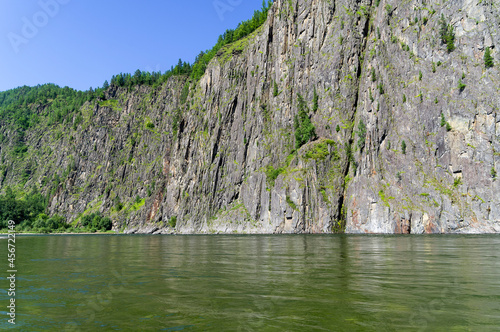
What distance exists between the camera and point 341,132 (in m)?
123

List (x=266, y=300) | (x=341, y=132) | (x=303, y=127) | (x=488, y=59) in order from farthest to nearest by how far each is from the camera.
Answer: (x=303, y=127), (x=341, y=132), (x=488, y=59), (x=266, y=300)

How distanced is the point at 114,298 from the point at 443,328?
1189cm

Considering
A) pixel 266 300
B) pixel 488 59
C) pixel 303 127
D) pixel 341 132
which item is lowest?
pixel 266 300

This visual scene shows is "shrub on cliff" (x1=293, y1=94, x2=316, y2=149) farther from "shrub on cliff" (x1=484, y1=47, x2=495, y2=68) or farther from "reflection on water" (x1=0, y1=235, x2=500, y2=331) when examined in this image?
"reflection on water" (x1=0, y1=235, x2=500, y2=331)

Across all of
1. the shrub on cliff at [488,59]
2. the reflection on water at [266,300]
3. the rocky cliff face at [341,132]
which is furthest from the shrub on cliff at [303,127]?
the reflection on water at [266,300]

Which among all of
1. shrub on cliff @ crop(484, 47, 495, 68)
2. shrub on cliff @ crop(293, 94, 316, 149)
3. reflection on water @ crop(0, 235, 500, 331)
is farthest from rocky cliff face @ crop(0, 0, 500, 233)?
reflection on water @ crop(0, 235, 500, 331)

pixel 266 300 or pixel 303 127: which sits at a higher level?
pixel 303 127

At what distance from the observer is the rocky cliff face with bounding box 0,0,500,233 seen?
95.0m

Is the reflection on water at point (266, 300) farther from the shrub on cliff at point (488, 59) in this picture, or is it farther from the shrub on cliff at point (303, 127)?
the shrub on cliff at point (303, 127)

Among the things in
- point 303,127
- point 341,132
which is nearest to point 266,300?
point 341,132

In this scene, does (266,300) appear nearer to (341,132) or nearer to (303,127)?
(341,132)

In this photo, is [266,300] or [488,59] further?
[488,59]

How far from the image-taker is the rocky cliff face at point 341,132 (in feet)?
312

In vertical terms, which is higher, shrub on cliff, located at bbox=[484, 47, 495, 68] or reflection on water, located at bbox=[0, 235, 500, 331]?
shrub on cliff, located at bbox=[484, 47, 495, 68]
